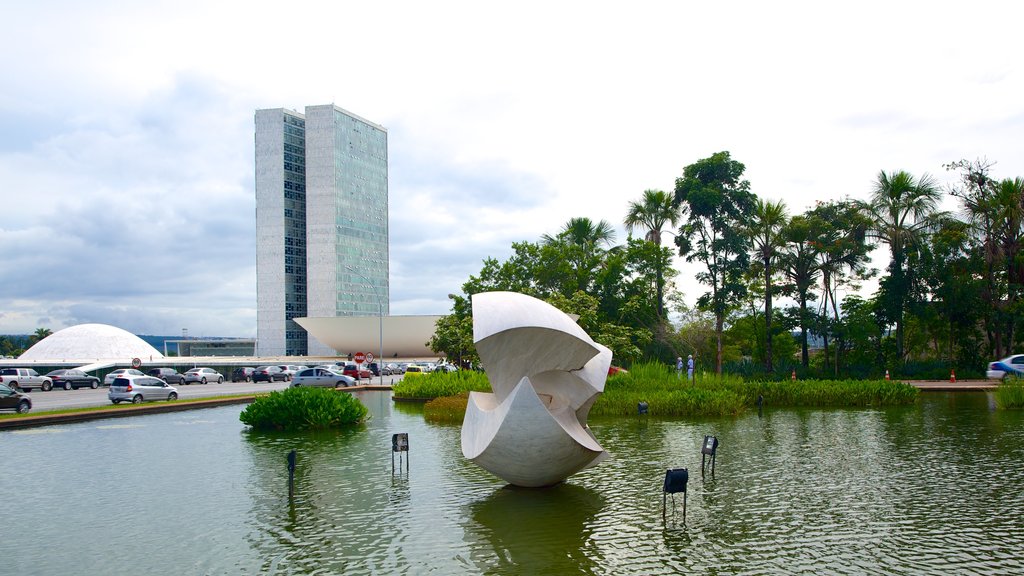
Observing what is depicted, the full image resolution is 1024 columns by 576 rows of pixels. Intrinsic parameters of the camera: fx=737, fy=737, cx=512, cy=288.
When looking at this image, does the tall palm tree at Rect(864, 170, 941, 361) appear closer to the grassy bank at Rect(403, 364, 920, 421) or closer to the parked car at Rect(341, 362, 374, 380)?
the grassy bank at Rect(403, 364, 920, 421)

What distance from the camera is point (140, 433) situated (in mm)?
22672

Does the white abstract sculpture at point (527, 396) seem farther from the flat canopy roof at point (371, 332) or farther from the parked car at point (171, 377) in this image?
the flat canopy roof at point (371, 332)

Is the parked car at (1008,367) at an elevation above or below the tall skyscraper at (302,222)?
below

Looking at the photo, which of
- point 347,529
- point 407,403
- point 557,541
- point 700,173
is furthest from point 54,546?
point 700,173

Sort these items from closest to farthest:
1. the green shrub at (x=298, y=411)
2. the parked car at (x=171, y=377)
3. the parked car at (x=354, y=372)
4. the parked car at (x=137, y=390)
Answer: the green shrub at (x=298, y=411) < the parked car at (x=137, y=390) < the parked car at (x=354, y=372) < the parked car at (x=171, y=377)

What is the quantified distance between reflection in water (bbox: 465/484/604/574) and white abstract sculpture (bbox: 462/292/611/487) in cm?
40

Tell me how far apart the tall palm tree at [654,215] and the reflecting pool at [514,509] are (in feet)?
105

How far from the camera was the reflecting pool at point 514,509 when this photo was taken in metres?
9.35

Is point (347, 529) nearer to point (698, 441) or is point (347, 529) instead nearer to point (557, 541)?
point (557, 541)

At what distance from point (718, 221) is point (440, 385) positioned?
2226 centimetres

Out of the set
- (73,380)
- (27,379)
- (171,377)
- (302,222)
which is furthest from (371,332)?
(302,222)

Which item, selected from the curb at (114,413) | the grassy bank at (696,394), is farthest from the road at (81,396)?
the grassy bank at (696,394)

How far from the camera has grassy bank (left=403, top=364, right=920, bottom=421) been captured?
25469mm

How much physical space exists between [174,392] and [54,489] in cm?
2459
